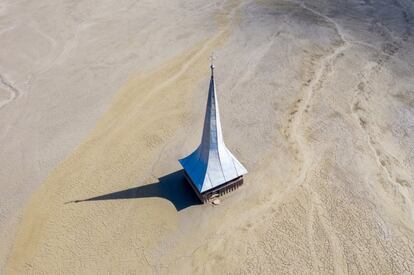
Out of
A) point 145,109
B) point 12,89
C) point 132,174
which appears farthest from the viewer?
point 12,89

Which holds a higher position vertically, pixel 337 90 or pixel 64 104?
pixel 64 104

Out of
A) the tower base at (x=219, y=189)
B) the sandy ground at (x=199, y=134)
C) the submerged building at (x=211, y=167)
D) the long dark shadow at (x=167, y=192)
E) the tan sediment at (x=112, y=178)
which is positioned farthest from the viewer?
the long dark shadow at (x=167, y=192)

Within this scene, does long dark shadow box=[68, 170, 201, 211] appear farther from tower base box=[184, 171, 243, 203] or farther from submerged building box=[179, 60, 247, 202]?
submerged building box=[179, 60, 247, 202]

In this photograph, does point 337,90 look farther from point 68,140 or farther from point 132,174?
point 68,140

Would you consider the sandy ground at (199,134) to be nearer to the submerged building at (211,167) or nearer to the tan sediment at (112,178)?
the tan sediment at (112,178)

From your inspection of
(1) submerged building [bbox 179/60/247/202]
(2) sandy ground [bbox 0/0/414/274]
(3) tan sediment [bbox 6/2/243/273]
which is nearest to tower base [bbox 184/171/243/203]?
(1) submerged building [bbox 179/60/247/202]

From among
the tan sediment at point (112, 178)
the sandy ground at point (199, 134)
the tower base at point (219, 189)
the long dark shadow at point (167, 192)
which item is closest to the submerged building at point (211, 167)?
the tower base at point (219, 189)

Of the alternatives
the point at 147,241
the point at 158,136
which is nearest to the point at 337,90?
the point at 158,136
